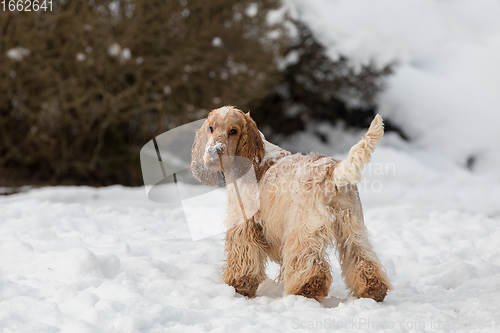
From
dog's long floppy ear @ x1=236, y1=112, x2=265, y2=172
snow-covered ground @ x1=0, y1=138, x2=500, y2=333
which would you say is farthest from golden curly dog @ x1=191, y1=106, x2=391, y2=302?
snow-covered ground @ x1=0, y1=138, x2=500, y2=333

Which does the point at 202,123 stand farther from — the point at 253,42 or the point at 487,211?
the point at 253,42

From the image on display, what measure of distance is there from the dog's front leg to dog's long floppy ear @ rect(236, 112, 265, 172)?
1.24 feet

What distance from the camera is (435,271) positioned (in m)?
3.84

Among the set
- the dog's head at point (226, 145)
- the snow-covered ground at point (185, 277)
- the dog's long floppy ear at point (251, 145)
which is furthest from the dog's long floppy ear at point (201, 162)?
the snow-covered ground at point (185, 277)

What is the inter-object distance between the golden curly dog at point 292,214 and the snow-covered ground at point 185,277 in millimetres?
128

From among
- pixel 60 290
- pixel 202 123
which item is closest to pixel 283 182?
pixel 202 123

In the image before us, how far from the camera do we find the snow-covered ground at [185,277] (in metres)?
2.56

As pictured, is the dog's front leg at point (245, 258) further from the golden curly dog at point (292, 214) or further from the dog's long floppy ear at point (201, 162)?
the dog's long floppy ear at point (201, 162)

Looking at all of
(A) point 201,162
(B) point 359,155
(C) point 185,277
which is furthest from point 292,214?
(C) point 185,277

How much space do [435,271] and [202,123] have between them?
76.7 inches

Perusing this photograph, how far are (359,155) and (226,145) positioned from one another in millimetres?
776

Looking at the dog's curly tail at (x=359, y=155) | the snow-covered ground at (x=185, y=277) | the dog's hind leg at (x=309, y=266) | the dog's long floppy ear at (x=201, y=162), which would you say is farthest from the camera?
the dog's long floppy ear at (x=201, y=162)

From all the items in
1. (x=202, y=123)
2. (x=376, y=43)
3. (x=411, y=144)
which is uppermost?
(x=376, y=43)

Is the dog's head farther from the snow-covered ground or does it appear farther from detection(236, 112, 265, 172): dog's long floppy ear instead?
the snow-covered ground
